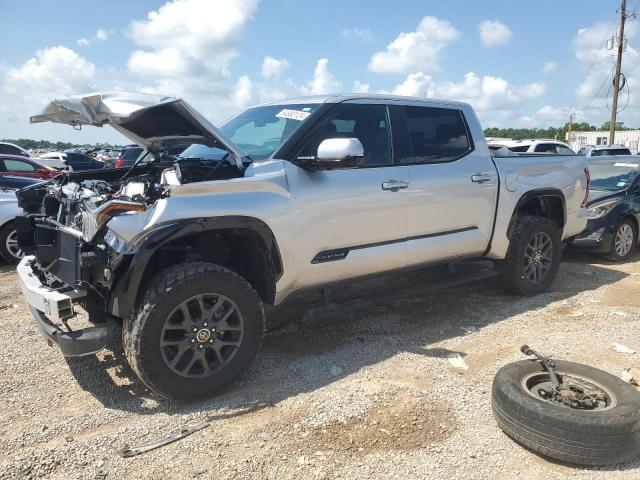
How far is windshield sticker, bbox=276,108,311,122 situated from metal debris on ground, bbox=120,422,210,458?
2274 millimetres

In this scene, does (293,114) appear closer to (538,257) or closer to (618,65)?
(538,257)

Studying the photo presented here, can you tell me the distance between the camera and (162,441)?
9.83 feet

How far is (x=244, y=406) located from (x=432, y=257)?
85.9 inches

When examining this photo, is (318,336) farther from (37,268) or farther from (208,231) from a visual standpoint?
(37,268)

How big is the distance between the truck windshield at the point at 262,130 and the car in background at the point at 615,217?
17.7 ft

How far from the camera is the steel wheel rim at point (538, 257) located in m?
5.59

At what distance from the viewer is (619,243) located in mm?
7832

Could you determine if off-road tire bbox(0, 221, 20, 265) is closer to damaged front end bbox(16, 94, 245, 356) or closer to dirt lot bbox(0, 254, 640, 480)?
dirt lot bbox(0, 254, 640, 480)

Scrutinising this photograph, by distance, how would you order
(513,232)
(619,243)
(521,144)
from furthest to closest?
(521,144) → (619,243) → (513,232)

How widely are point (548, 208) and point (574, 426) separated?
3.74 m

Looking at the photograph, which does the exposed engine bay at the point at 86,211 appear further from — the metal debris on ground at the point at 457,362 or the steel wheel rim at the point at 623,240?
the steel wheel rim at the point at 623,240

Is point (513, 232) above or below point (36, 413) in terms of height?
above

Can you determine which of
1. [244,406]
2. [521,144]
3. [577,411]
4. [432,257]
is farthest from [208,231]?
[521,144]

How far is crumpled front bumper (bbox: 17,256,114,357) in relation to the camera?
3.15 metres
